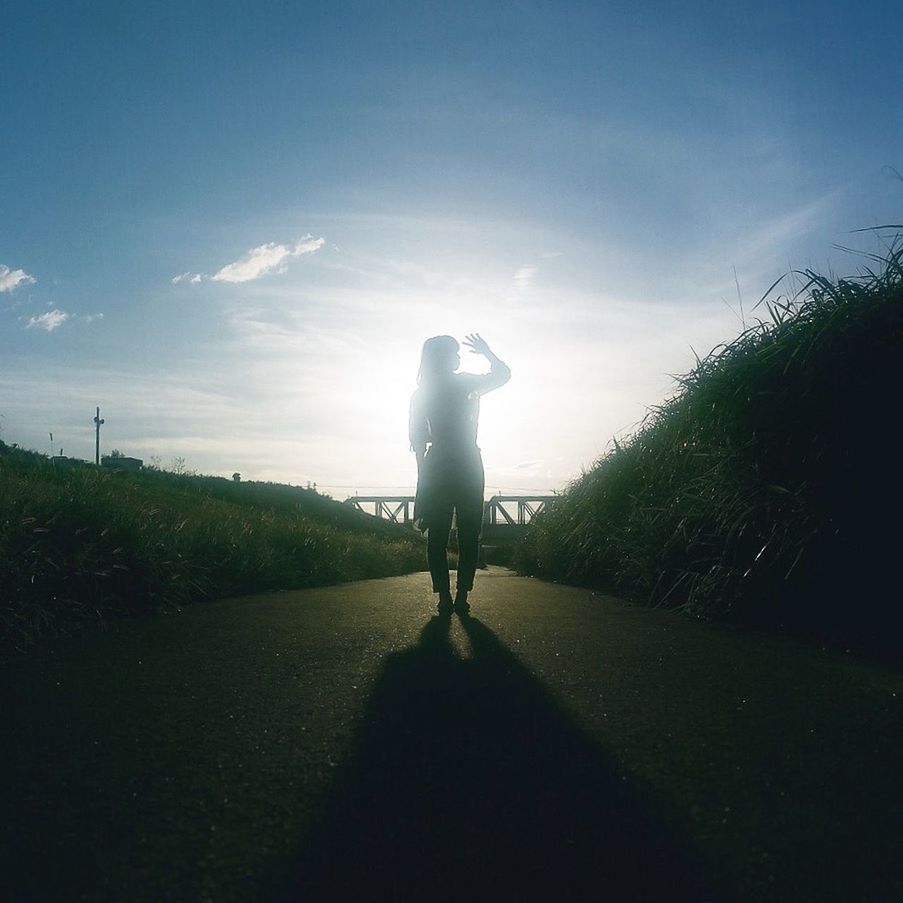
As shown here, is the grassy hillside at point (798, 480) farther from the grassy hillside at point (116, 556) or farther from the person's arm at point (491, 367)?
the grassy hillside at point (116, 556)

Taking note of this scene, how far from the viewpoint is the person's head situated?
18.3 feet

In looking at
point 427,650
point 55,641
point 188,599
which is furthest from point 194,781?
point 188,599

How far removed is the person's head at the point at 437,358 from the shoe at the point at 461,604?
1.45 m

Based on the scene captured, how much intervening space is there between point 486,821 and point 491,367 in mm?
4282

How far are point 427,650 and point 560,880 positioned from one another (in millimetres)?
2395

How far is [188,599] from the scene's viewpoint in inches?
240

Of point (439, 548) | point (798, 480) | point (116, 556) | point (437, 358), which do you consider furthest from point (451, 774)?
point (116, 556)

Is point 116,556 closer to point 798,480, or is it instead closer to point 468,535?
point 468,535

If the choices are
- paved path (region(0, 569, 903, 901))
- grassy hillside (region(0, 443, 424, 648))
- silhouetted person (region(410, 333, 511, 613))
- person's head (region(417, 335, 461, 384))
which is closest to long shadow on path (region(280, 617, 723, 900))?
paved path (region(0, 569, 903, 901))

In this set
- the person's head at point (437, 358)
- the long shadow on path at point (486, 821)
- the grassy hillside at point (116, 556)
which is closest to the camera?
the long shadow on path at point (486, 821)

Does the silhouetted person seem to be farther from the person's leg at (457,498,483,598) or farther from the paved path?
the paved path

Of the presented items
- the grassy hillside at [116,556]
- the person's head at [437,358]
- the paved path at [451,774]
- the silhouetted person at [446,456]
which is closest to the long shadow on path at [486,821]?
the paved path at [451,774]

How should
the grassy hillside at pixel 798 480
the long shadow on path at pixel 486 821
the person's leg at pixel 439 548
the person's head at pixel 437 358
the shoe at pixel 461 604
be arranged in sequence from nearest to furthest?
the long shadow on path at pixel 486 821, the grassy hillside at pixel 798 480, the shoe at pixel 461 604, the person's leg at pixel 439 548, the person's head at pixel 437 358

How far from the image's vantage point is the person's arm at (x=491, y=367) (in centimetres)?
566
